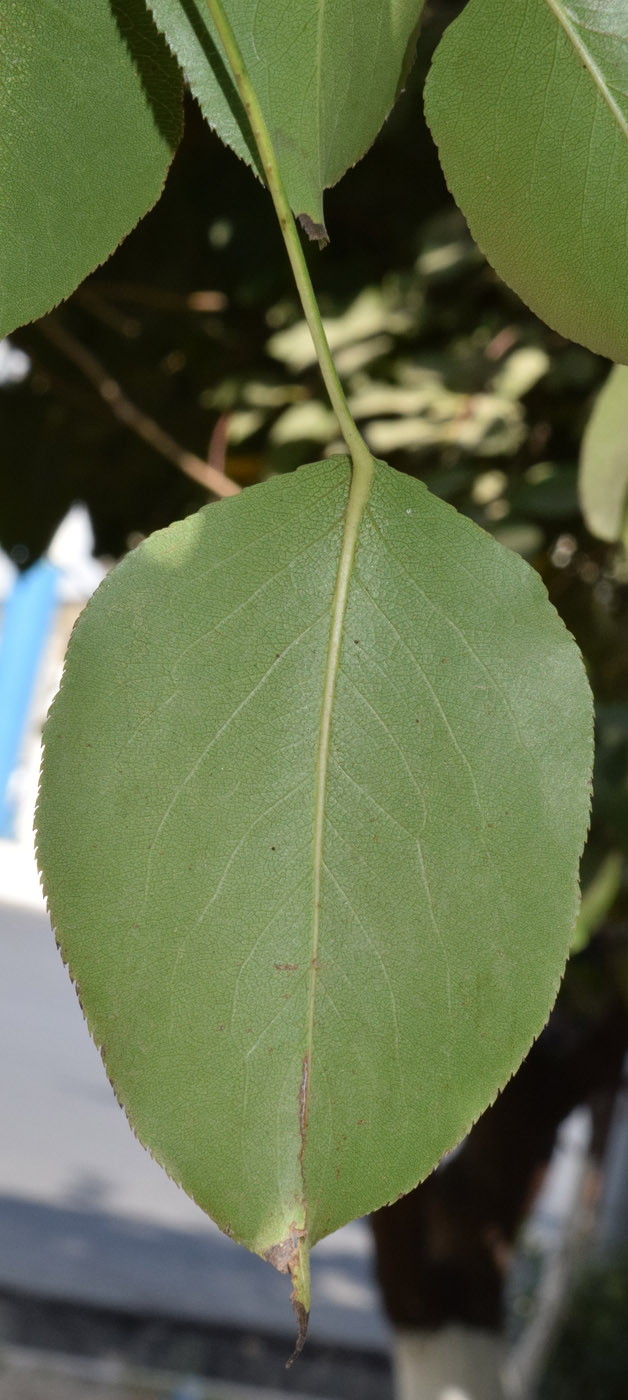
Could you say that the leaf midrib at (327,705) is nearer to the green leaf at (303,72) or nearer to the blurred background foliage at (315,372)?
the green leaf at (303,72)

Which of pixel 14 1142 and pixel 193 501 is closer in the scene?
pixel 193 501

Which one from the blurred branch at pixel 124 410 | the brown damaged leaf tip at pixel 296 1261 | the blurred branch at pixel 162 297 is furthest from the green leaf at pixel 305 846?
the blurred branch at pixel 162 297

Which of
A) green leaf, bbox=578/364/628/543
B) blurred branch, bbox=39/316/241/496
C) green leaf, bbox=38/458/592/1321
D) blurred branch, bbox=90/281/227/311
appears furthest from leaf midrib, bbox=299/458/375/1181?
blurred branch, bbox=90/281/227/311

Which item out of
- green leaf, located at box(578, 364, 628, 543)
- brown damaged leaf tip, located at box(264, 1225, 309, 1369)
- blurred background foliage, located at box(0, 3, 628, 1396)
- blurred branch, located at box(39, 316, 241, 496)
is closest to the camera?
brown damaged leaf tip, located at box(264, 1225, 309, 1369)

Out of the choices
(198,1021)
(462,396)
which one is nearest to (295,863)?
(198,1021)

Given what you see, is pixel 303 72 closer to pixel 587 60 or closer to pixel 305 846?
pixel 587 60

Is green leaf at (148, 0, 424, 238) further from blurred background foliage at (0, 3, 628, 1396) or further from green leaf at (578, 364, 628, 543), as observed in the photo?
blurred background foliage at (0, 3, 628, 1396)

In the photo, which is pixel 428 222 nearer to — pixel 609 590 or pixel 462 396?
pixel 462 396
